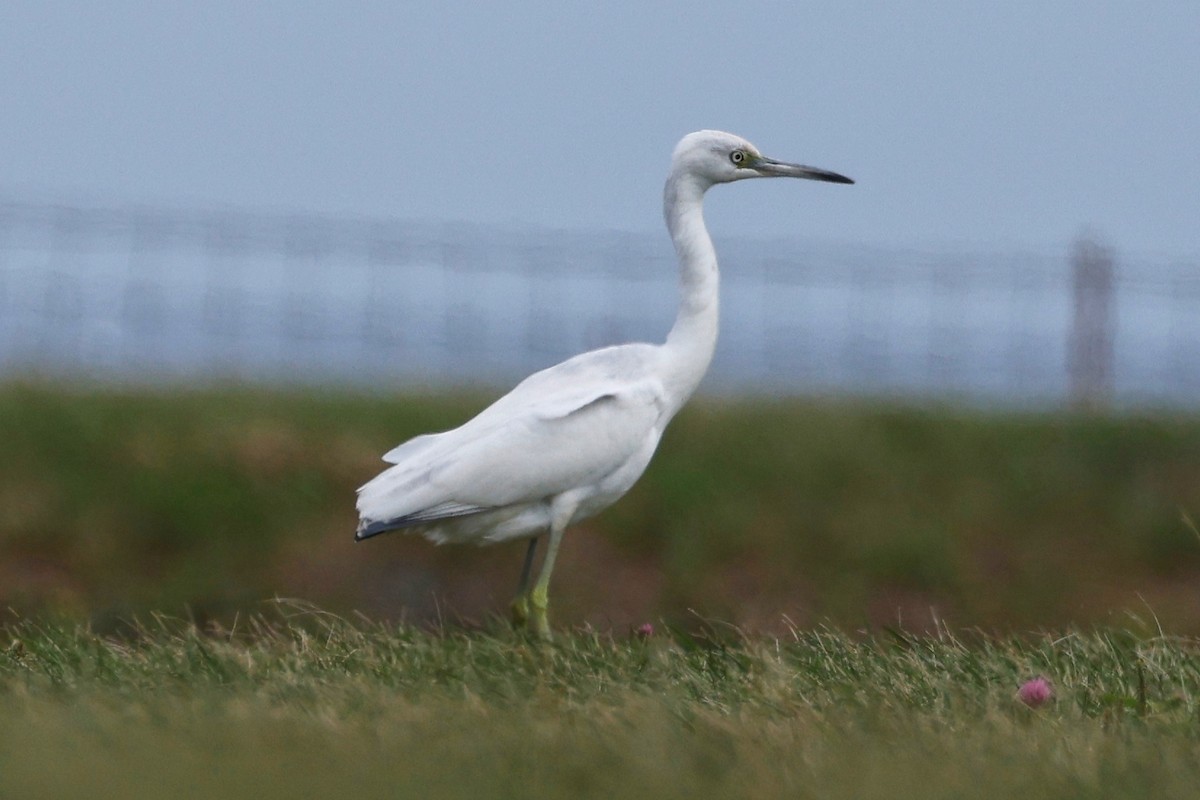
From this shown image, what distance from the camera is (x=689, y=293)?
761 centimetres

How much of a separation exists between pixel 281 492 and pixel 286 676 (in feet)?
24.8

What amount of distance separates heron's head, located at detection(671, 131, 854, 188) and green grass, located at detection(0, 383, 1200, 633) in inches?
171

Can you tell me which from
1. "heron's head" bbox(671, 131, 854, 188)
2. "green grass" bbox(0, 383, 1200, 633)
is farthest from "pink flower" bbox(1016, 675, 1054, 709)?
"green grass" bbox(0, 383, 1200, 633)

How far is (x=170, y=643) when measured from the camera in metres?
5.97

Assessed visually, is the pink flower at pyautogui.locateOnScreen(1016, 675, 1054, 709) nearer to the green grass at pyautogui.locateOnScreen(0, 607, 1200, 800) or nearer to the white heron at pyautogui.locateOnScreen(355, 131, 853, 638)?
the green grass at pyautogui.locateOnScreen(0, 607, 1200, 800)

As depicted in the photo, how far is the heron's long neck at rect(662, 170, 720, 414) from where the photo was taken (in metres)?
7.49

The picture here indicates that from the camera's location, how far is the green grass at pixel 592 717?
12.8ft

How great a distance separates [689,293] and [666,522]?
547cm

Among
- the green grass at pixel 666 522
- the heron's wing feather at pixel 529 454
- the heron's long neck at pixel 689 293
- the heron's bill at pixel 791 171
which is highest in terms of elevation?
the heron's bill at pixel 791 171

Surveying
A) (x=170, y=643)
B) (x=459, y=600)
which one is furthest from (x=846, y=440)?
(x=170, y=643)

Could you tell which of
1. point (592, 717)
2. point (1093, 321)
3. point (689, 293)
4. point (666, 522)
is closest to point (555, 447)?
point (689, 293)

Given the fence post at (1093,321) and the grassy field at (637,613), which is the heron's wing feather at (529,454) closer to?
A: the grassy field at (637,613)

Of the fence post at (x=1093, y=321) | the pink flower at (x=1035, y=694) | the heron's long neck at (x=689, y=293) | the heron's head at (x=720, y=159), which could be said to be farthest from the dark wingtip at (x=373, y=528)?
the fence post at (x=1093, y=321)

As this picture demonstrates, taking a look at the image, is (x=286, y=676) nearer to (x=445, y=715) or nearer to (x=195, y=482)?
(x=445, y=715)
